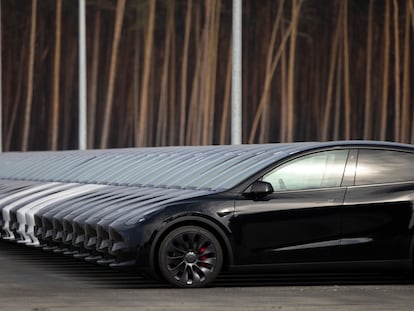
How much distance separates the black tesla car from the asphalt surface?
0.79 ft

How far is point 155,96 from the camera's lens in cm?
4706

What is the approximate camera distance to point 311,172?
550 inches

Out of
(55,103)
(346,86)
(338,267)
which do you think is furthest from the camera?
(346,86)

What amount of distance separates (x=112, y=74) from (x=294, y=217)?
33.7 m

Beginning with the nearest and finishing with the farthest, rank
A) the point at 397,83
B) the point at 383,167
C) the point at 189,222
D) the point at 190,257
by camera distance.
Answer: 1. the point at 190,257
2. the point at 189,222
3. the point at 383,167
4. the point at 397,83

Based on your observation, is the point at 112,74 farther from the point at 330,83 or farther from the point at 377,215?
the point at 377,215

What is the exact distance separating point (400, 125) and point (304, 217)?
3428 cm

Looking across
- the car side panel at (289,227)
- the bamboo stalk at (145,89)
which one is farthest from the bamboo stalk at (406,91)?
the car side panel at (289,227)

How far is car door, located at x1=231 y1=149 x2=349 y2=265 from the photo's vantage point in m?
13.6

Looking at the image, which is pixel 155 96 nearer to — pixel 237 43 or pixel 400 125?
pixel 400 125

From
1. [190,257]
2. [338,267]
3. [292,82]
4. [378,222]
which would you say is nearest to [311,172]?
[378,222]

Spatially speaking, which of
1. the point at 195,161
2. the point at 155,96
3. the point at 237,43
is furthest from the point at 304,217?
the point at 155,96

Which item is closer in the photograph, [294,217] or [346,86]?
[294,217]

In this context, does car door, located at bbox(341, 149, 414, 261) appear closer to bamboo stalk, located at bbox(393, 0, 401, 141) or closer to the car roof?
the car roof
